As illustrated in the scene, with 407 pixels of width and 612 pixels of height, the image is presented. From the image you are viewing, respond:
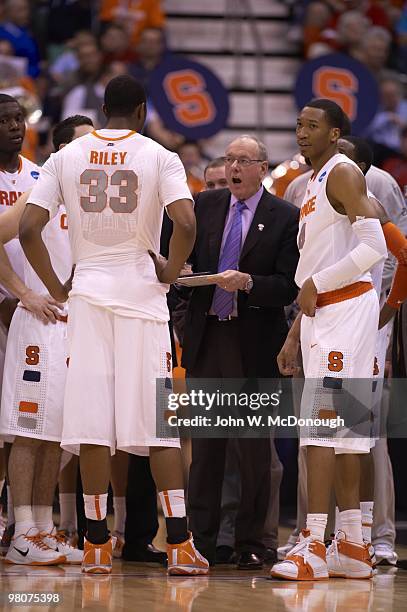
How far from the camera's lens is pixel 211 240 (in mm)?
6891

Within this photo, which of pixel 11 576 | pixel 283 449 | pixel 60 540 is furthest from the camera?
pixel 283 449

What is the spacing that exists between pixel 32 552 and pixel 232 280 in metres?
1.66

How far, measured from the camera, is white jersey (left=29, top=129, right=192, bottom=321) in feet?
19.2

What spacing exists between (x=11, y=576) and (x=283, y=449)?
3.64 metres

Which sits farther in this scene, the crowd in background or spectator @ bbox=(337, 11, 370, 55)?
spectator @ bbox=(337, 11, 370, 55)

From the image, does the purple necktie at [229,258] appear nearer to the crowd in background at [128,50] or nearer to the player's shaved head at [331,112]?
the player's shaved head at [331,112]

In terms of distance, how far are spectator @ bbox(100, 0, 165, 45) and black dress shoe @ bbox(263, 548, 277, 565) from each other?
8381 millimetres

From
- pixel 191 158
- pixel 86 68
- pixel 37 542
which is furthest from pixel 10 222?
pixel 86 68

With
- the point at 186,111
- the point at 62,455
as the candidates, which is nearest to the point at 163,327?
the point at 62,455

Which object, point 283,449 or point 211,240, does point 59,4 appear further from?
point 211,240

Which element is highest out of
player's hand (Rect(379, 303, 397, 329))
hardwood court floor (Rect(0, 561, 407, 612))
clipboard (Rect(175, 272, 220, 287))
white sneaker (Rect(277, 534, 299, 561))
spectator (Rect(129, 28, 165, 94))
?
spectator (Rect(129, 28, 165, 94))

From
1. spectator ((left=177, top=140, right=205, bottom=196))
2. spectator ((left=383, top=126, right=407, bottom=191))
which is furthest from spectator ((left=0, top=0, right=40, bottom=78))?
spectator ((left=383, top=126, right=407, bottom=191))

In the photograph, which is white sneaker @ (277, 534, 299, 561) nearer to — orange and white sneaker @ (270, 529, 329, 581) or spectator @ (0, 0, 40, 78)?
orange and white sneaker @ (270, 529, 329, 581)

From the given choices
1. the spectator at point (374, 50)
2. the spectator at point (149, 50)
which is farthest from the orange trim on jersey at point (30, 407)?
the spectator at point (374, 50)
